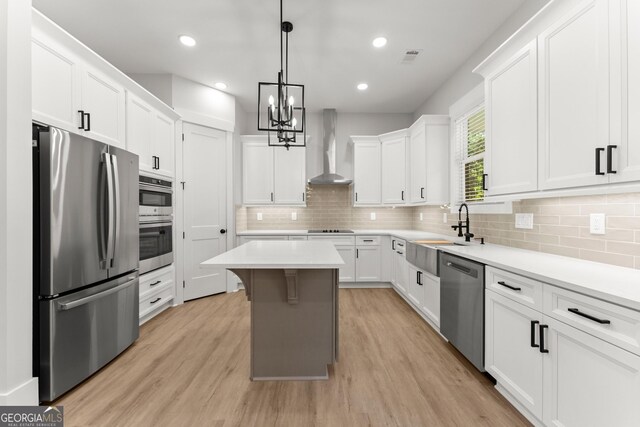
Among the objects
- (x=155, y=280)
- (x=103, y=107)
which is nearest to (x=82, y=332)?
(x=155, y=280)

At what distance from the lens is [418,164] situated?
13.3 ft

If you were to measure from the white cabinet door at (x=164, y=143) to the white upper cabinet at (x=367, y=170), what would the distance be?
108 inches

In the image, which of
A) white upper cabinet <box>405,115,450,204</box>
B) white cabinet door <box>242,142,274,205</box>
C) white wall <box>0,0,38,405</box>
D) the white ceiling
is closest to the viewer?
white wall <box>0,0,38,405</box>

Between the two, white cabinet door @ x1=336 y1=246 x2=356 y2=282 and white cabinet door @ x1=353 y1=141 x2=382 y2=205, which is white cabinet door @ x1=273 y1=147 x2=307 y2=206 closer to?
white cabinet door @ x1=353 y1=141 x2=382 y2=205

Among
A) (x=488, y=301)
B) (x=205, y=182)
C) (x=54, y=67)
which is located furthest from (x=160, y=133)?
(x=488, y=301)

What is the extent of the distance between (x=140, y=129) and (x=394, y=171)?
3.51 meters

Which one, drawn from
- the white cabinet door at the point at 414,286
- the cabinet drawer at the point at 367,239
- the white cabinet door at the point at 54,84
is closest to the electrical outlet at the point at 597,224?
the white cabinet door at the point at 414,286

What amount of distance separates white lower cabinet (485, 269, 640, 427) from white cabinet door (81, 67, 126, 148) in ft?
11.0

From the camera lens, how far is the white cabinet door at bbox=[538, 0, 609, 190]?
1456 millimetres

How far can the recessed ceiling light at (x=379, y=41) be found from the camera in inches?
116

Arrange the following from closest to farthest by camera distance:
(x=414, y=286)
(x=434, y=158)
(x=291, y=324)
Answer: (x=291, y=324) → (x=414, y=286) → (x=434, y=158)

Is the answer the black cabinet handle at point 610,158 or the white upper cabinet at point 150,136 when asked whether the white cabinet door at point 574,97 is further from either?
the white upper cabinet at point 150,136

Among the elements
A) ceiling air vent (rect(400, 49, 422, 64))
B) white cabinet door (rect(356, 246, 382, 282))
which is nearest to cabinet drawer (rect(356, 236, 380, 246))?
white cabinet door (rect(356, 246, 382, 282))

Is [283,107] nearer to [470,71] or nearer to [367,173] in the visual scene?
[470,71]
